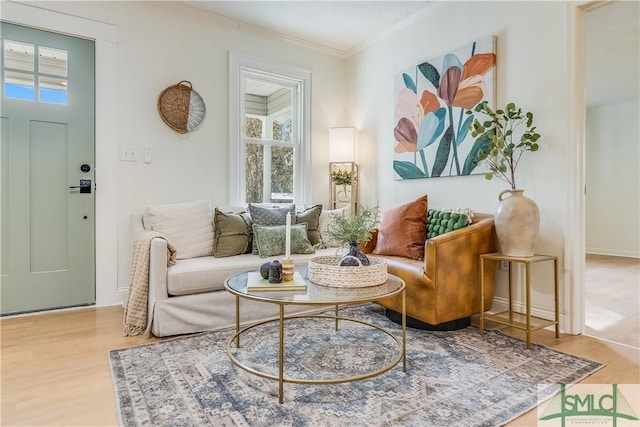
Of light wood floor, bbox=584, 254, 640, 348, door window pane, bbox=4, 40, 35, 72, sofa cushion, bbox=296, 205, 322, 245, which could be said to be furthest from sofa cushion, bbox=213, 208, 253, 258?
light wood floor, bbox=584, 254, 640, 348

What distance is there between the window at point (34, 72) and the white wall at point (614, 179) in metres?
7.25

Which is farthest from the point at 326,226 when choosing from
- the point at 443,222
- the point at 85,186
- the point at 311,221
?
the point at 85,186

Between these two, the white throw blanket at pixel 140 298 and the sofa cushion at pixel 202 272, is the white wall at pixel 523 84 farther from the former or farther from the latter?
the white throw blanket at pixel 140 298

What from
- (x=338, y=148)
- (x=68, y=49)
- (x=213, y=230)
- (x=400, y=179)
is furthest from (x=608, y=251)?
(x=68, y=49)

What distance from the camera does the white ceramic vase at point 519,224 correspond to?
7.46 feet

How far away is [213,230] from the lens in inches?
117

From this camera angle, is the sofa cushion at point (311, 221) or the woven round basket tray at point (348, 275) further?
the sofa cushion at point (311, 221)

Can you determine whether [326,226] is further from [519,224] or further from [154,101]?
[154,101]

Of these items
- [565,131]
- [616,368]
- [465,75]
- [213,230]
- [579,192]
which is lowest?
[616,368]

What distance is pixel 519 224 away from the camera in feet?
7.47

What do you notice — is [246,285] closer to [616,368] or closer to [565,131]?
[616,368]

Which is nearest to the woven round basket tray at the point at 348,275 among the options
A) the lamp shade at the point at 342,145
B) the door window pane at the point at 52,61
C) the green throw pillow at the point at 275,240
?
the green throw pillow at the point at 275,240

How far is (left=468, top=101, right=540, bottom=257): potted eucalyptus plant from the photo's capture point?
229cm

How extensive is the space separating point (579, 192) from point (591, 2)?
118 cm
